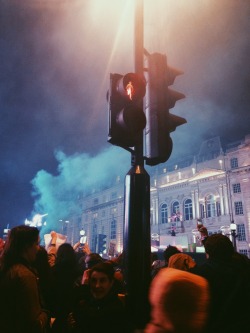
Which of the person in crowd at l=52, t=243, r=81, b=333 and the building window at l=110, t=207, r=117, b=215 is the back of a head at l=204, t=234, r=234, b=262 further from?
the building window at l=110, t=207, r=117, b=215

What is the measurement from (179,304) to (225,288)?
155 cm

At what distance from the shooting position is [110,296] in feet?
10.3

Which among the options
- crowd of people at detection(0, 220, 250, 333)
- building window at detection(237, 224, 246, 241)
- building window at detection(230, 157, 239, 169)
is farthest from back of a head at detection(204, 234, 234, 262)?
building window at detection(230, 157, 239, 169)

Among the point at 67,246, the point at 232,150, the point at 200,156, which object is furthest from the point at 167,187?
the point at 67,246

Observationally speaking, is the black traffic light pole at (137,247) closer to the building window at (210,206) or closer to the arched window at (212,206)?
the arched window at (212,206)

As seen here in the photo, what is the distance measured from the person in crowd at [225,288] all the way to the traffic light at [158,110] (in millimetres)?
1389

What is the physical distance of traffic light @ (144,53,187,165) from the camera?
2693mm

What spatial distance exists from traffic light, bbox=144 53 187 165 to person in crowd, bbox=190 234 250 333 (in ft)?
4.56

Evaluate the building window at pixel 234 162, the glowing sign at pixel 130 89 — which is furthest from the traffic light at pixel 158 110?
the building window at pixel 234 162

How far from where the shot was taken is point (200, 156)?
4428cm

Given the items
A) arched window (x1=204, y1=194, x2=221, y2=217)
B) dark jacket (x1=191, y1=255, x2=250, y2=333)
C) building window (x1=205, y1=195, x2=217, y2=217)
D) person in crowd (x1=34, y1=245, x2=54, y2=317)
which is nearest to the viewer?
dark jacket (x1=191, y1=255, x2=250, y2=333)

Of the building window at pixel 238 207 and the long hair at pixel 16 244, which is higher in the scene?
the building window at pixel 238 207

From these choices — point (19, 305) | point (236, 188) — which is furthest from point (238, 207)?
point (19, 305)

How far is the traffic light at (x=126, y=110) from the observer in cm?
252
